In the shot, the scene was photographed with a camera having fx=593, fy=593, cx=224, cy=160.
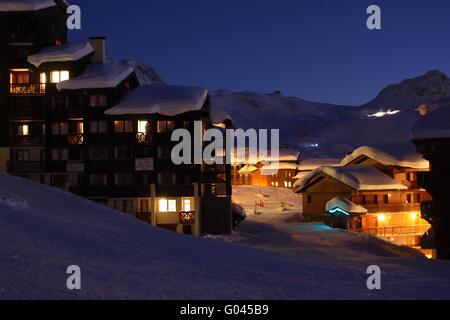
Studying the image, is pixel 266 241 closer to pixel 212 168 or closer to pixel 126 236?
pixel 212 168

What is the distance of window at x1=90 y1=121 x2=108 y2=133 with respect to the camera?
49531mm

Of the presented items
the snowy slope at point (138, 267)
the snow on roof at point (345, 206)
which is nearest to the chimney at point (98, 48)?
the snow on roof at point (345, 206)

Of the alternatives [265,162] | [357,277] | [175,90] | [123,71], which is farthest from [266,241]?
[265,162]

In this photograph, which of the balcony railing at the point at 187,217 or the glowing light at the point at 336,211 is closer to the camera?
the balcony railing at the point at 187,217

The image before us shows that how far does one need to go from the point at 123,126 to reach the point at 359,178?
24.3m

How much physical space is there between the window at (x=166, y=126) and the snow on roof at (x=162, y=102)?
115cm

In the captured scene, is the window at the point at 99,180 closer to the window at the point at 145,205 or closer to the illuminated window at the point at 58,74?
the window at the point at 145,205

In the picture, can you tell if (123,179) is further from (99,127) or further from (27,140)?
(27,140)

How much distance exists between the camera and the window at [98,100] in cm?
4938

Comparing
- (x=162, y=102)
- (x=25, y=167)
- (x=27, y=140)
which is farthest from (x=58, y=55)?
(x=25, y=167)

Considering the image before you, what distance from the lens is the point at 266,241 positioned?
43.7 meters

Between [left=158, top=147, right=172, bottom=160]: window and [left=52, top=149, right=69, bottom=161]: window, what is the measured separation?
7.94 meters

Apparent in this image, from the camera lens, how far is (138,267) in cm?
1557

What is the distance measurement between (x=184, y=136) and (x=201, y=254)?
30.7m
